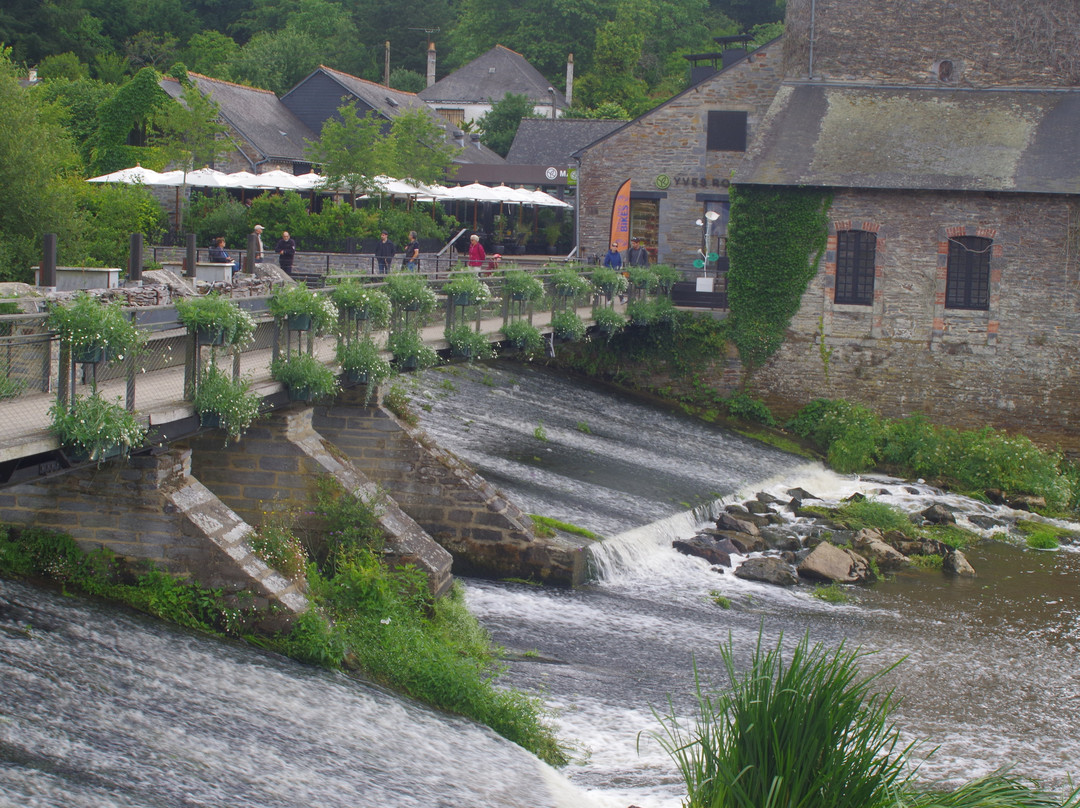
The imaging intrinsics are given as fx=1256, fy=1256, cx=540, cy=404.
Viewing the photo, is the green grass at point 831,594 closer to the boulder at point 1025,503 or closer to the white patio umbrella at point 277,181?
the boulder at point 1025,503

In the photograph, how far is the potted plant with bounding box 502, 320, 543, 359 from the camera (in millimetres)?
19969

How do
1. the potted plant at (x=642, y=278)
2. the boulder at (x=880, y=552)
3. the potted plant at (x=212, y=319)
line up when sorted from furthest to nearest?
the potted plant at (x=642, y=278), the boulder at (x=880, y=552), the potted plant at (x=212, y=319)

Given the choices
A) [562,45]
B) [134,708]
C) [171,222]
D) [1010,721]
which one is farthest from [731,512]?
[562,45]

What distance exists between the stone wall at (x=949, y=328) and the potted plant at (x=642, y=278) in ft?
11.1

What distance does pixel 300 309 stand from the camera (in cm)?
1330

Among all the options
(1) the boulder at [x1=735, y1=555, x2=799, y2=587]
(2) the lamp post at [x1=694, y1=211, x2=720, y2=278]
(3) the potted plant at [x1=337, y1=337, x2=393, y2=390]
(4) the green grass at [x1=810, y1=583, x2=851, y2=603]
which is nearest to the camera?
(3) the potted plant at [x1=337, y1=337, x2=393, y2=390]

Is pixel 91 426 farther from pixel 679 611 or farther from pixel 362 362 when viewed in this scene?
pixel 679 611

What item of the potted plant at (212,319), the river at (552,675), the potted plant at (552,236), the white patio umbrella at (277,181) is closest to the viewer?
the river at (552,675)

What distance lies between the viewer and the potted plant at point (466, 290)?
1820 centimetres

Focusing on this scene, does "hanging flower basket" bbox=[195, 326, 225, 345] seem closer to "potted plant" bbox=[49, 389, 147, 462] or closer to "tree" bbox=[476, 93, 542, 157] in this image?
"potted plant" bbox=[49, 389, 147, 462]

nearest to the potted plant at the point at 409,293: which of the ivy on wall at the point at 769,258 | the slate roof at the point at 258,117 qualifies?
the ivy on wall at the point at 769,258

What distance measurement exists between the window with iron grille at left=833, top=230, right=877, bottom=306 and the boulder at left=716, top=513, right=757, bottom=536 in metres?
10.3

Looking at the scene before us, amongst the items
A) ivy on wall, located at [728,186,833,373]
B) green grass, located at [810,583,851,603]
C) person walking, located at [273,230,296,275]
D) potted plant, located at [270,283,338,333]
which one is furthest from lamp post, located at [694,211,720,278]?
potted plant, located at [270,283,338,333]

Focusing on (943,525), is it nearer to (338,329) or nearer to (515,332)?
(515,332)
